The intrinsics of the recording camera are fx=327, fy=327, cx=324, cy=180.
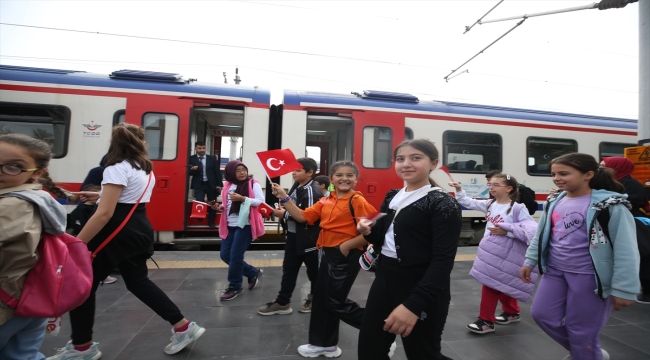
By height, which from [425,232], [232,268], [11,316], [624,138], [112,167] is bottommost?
[232,268]

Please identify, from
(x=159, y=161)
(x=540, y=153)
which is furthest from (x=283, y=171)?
(x=540, y=153)

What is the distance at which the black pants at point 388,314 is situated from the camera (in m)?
1.67

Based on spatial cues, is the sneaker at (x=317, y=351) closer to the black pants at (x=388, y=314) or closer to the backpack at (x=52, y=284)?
the black pants at (x=388, y=314)

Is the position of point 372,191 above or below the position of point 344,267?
above

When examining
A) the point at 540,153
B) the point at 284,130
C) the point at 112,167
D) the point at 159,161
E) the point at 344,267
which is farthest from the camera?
the point at 540,153

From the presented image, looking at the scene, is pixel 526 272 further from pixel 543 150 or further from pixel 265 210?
pixel 543 150

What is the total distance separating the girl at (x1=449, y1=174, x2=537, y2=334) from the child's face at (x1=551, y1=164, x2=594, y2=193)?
93 cm

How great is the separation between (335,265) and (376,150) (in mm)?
4575

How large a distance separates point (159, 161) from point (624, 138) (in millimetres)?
10956

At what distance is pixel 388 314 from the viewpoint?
70.6 inches

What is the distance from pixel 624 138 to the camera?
328 inches

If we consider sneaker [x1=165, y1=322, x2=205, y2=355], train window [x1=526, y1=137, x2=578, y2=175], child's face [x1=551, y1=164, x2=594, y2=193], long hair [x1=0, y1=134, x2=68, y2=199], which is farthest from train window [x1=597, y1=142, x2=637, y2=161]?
long hair [x1=0, y1=134, x2=68, y2=199]

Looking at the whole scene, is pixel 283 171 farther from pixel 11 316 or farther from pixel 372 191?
pixel 372 191

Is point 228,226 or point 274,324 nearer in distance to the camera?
point 274,324
